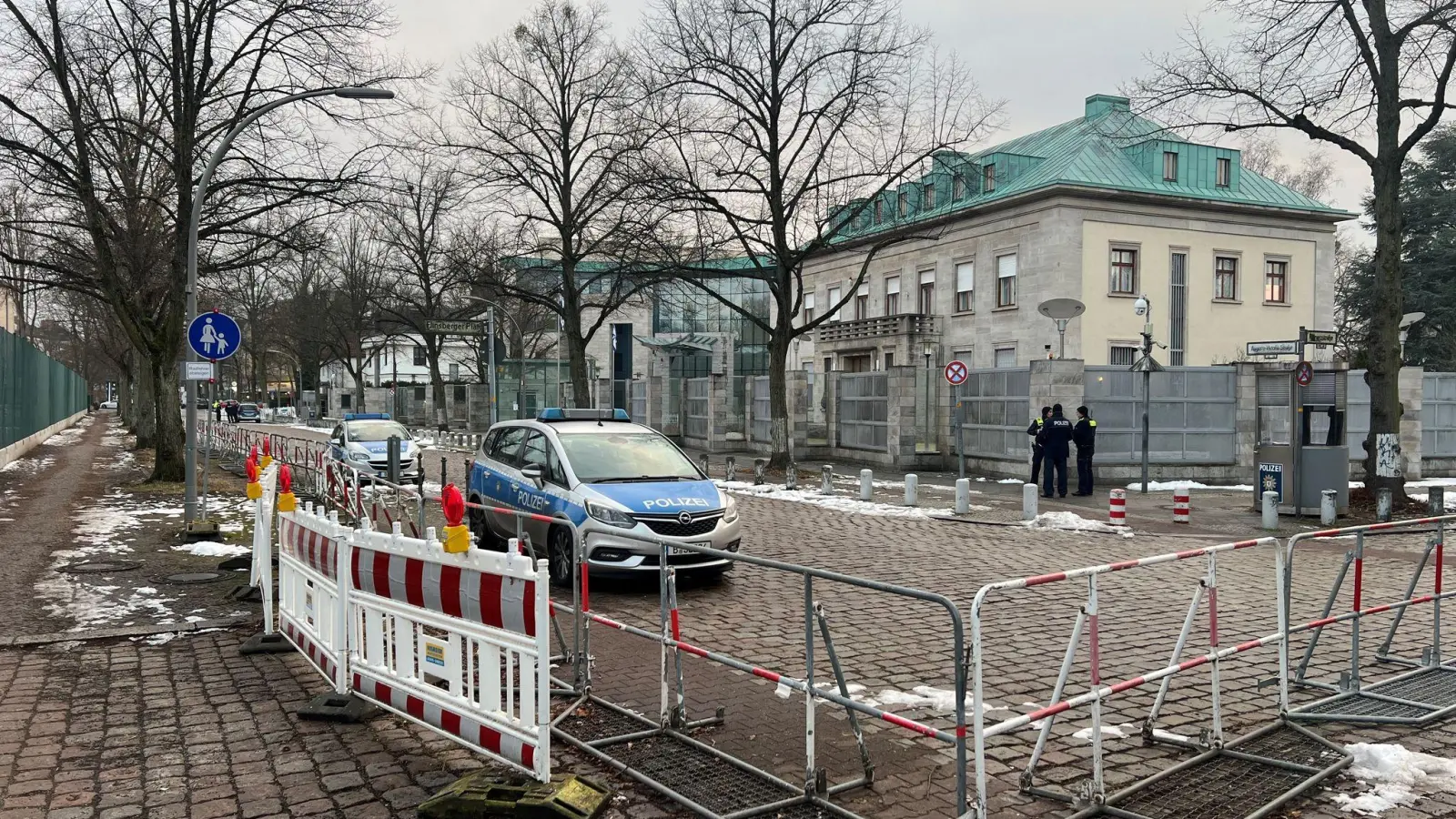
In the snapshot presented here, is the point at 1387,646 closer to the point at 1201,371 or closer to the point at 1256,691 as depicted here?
the point at 1256,691

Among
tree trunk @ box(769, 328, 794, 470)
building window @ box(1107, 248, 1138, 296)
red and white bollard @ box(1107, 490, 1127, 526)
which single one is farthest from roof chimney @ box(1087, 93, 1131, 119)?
red and white bollard @ box(1107, 490, 1127, 526)

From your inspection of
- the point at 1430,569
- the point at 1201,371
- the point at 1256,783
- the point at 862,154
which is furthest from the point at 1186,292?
the point at 1256,783

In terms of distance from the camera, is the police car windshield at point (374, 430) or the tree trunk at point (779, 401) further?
the tree trunk at point (779, 401)

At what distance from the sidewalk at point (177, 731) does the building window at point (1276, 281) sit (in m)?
43.5

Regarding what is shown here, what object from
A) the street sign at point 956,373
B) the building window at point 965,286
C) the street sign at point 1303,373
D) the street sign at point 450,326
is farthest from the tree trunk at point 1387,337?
the building window at point 965,286

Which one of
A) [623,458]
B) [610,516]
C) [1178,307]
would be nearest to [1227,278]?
[1178,307]

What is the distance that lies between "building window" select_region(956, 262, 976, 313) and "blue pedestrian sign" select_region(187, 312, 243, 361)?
3432 centimetres

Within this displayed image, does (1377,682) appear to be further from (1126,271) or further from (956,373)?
(1126,271)

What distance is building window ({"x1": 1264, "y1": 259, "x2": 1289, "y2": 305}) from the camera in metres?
43.5

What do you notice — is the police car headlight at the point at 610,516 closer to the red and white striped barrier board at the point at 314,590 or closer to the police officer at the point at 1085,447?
the red and white striped barrier board at the point at 314,590

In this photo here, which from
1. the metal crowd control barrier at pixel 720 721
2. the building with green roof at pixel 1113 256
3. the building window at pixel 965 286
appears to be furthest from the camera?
the building window at pixel 965 286

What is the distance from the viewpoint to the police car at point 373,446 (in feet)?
74.3

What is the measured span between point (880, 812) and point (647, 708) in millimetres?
1935

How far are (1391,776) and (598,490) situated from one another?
7.15m
